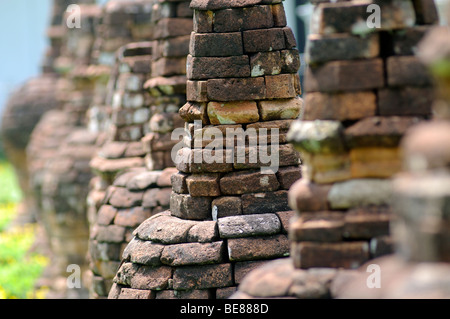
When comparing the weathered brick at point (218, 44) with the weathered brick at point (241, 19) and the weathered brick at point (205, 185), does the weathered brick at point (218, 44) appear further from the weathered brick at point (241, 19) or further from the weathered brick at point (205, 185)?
the weathered brick at point (205, 185)

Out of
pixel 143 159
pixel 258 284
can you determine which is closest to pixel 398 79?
pixel 258 284

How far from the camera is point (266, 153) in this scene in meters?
5.55

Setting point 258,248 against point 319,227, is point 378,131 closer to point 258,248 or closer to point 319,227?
point 319,227

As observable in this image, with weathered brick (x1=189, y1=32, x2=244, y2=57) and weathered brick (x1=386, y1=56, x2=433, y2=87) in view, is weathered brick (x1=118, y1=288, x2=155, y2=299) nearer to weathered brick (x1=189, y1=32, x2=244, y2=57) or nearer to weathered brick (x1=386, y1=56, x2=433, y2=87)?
weathered brick (x1=189, y1=32, x2=244, y2=57)

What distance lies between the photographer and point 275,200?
5547 millimetres

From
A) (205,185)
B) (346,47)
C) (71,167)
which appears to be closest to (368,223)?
(346,47)

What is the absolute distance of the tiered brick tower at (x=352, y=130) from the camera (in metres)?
3.66

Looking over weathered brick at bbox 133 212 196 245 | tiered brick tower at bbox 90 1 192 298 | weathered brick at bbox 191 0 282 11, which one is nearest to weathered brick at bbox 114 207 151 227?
tiered brick tower at bbox 90 1 192 298

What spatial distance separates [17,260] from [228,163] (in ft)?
31.0

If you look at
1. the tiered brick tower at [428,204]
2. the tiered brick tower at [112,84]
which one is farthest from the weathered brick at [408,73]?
the tiered brick tower at [112,84]

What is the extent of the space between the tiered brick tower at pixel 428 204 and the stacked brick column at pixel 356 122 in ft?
2.38

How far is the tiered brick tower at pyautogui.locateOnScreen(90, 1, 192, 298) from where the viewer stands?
688 centimetres

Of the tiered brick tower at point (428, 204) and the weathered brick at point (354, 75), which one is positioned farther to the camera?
the weathered brick at point (354, 75)

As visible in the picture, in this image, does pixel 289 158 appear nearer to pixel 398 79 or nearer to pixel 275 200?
pixel 275 200
